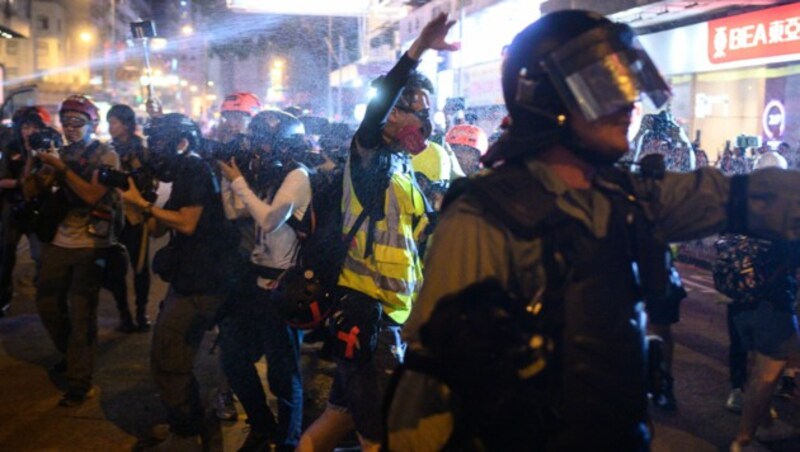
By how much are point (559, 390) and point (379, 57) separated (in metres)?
38.8

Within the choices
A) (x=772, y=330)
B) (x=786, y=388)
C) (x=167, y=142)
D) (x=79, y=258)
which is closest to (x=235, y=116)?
(x=167, y=142)

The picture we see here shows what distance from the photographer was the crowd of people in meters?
1.85

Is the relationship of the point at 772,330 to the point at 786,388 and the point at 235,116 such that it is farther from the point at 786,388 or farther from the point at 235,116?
the point at 235,116

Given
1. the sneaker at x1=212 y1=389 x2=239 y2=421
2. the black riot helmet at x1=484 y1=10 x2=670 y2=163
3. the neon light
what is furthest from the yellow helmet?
the neon light

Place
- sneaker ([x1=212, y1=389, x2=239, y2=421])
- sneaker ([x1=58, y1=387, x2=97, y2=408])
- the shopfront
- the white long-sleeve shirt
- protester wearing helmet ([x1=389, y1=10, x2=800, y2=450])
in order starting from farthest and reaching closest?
the shopfront < sneaker ([x1=58, y1=387, x2=97, y2=408]) < sneaker ([x1=212, y1=389, x2=239, y2=421]) < the white long-sleeve shirt < protester wearing helmet ([x1=389, y1=10, x2=800, y2=450])

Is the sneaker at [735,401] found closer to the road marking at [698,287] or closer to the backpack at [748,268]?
the backpack at [748,268]

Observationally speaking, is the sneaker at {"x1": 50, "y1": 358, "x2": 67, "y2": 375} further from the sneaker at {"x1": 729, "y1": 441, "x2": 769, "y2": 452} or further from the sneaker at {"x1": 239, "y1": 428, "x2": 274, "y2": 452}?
the sneaker at {"x1": 729, "y1": 441, "x2": 769, "y2": 452}

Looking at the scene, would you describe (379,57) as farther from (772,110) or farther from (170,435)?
(170,435)

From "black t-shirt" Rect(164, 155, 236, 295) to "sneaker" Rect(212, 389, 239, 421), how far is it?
1.19 meters

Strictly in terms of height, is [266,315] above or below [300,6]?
below

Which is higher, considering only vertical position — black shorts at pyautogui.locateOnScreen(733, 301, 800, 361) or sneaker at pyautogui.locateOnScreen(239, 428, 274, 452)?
black shorts at pyautogui.locateOnScreen(733, 301, 800, 361)

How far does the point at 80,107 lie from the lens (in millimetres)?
5824

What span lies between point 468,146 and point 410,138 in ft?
11.5

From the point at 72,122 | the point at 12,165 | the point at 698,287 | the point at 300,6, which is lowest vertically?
the point at 698,287
